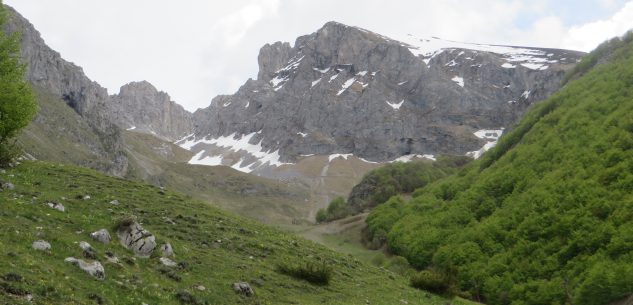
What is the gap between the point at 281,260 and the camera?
31.8 meters

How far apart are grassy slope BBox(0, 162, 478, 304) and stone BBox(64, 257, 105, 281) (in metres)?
0.27

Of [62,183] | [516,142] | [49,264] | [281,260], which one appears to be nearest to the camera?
[49,264]

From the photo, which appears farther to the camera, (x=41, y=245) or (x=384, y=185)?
(x=384, y=185)

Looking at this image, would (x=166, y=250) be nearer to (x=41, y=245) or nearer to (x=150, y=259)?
(x=150, y=259)

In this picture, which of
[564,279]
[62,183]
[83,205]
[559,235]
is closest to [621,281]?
[564,279]

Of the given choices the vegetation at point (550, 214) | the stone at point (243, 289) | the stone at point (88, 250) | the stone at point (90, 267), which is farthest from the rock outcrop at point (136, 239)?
the vegetation at point (550, 214)

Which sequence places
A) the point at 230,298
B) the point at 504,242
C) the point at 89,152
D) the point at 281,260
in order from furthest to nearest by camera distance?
the point at 89,152
the point at 504,242
the point at 281,260
the point at 230,298

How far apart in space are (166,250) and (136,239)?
1.50 meters

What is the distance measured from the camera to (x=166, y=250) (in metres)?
23.9

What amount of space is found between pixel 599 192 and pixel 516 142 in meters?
41.6

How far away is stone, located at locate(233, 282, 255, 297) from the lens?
72.7 ft

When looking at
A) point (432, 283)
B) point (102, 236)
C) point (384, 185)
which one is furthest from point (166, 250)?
point (384, 185)

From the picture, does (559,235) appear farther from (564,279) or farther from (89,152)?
(89,152)

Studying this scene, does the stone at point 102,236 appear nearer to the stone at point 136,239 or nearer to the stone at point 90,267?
the stone at point 136,239
